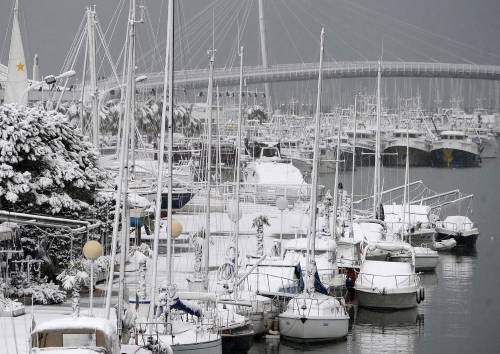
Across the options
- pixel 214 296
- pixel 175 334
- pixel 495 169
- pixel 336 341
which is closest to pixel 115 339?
→ pixel 175 334

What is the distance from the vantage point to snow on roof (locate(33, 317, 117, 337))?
15.0 meters

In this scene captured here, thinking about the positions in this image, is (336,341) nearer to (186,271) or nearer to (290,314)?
(290,314)

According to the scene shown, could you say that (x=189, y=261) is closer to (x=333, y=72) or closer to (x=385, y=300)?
(x=385, y=300)

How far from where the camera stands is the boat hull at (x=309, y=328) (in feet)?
78.2

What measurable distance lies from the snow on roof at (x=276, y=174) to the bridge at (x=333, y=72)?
36135 millimetres

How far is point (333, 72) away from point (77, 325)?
96.8 meters

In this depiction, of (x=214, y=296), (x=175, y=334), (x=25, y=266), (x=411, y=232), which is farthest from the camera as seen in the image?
(x=411, y=232)

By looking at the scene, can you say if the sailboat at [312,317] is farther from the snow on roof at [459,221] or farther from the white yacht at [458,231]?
the snow on roof at [459,221]

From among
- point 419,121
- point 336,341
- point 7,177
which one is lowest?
point 336,341

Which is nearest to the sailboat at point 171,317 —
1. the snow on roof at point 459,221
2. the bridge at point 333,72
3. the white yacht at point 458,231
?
the white yacht at point 458,231

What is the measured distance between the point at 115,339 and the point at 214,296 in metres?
6.48

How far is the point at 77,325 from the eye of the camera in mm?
15133

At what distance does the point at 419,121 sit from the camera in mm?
135375

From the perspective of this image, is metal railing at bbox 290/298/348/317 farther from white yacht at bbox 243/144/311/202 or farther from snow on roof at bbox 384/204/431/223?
white yacht at bbox 243/144/311/202
